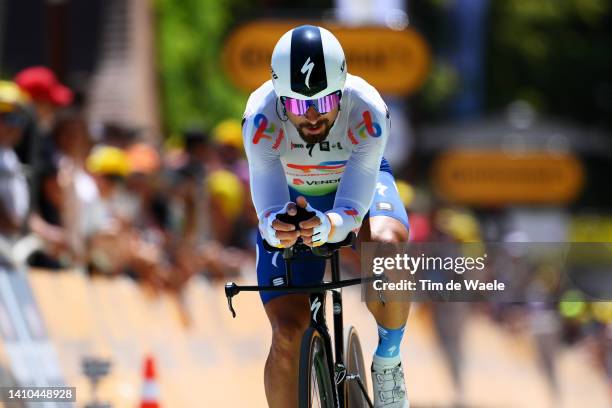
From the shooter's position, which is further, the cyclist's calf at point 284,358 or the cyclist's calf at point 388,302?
the cyclist's calf at point 388,302

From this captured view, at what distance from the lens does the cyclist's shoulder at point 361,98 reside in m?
5.50

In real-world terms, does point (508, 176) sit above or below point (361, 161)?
below

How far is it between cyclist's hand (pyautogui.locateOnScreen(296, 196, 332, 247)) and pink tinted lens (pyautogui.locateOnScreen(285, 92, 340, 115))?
0.40 m

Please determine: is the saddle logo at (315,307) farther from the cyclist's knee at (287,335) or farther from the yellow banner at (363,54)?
the yellow banner at (363,54)

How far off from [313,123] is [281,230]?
54 centimetres

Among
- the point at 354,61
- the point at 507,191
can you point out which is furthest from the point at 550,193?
the point at 354,61

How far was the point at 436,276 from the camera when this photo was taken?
5.88 metres

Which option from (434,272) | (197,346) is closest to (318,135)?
Result: (434,272)

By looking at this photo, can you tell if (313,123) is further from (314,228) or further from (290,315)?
(290,315)

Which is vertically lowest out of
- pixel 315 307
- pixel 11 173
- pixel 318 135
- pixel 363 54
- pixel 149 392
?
pixel 149 392

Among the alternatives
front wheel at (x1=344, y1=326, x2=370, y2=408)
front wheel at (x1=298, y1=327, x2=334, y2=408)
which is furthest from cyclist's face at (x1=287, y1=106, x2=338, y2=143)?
front wheel at (x1=344, y1=326, x2=370, y2=408)

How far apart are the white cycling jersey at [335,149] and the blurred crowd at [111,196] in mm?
2421

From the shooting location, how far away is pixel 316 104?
5.28 metres

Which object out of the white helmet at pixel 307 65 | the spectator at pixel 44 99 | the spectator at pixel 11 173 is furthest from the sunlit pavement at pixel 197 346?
the white helmet at pixel 307 65
